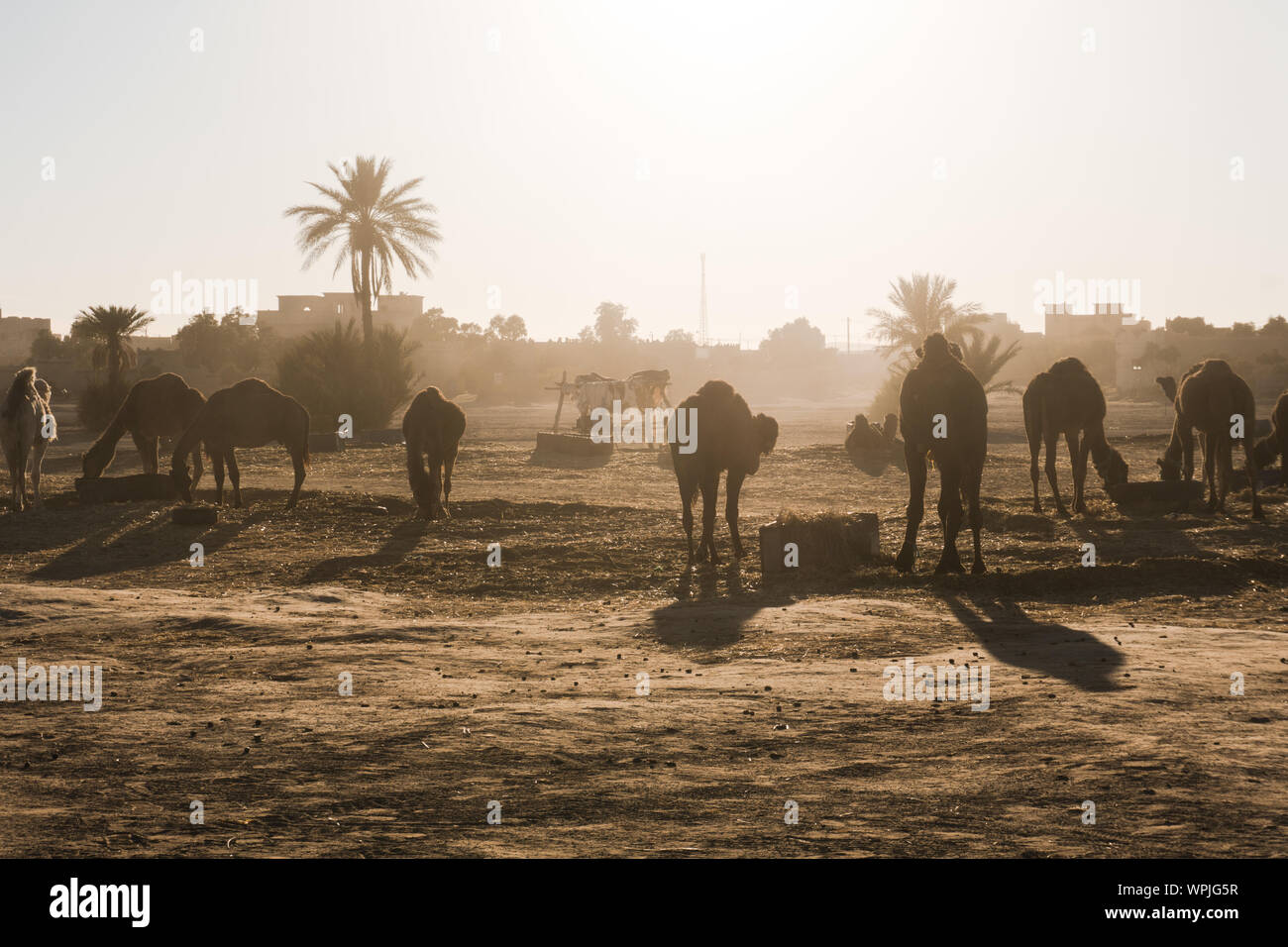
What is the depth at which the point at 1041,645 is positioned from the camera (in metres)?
8.80

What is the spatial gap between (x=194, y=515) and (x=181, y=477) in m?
1.47

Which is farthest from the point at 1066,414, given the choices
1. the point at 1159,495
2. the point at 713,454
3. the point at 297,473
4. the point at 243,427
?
the point at 243,427

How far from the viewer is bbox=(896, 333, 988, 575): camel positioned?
12.1 m

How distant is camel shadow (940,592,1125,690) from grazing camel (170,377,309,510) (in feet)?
34.7

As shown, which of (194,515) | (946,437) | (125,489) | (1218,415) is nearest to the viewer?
(946,437)

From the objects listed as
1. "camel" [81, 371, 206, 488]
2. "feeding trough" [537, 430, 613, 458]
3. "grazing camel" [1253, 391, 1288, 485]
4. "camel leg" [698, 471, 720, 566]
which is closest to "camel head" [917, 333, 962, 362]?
"camel leg" [698, 471, 720, 566]

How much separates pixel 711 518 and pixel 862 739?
718cm

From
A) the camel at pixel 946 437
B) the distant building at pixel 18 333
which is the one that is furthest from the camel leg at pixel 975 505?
the distant building at pixel 18 333

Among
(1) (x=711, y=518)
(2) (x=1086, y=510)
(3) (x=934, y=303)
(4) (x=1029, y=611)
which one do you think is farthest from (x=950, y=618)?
(3) (x=934, y=303)

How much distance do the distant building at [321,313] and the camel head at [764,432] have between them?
8096 centimetres

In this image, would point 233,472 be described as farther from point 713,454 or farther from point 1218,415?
point 1218,415

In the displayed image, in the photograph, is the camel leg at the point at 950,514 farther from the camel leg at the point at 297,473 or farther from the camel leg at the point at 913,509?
the camel leg at the point at 297,473
